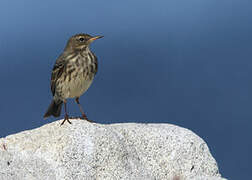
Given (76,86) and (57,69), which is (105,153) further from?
(57,69)

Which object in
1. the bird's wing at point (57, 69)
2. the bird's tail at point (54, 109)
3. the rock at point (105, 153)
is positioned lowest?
the rock at point (105, 153)

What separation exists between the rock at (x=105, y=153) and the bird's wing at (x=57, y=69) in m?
1.31

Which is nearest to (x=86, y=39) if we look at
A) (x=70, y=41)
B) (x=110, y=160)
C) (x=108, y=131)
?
(x=70, y=41)

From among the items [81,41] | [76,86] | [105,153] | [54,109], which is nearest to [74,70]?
[76,86]

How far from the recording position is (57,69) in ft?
41.5

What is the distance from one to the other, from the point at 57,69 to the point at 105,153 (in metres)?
2.85

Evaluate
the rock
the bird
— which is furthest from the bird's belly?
the rock

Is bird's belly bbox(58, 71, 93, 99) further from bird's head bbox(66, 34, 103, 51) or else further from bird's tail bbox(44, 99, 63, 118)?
bird's tail bbox(44, 99, 63, 118)

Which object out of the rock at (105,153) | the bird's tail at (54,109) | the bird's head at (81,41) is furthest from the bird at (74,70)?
the rock at (105,153)

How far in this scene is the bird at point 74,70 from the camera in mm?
12258

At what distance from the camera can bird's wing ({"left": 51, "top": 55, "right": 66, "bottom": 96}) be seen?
1250cm

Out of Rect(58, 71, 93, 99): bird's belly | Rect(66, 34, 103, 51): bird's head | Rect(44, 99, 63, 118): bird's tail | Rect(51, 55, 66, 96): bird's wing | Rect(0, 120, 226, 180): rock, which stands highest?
Rect(66, 34, 103, 51): bird's head

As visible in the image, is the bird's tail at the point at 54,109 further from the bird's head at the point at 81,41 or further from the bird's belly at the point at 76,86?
the bird's head at the point at 81,41

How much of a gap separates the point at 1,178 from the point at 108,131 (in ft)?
8.89
